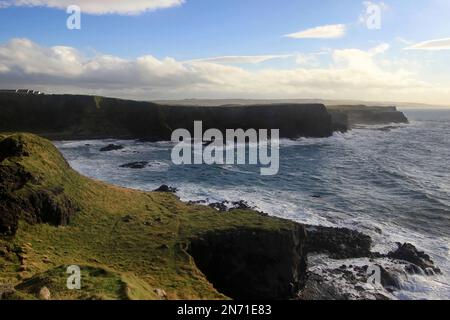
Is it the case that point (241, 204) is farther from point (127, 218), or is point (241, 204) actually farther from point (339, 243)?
point (127, 218)

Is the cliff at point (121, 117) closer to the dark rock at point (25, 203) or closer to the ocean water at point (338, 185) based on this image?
the ocean water at point (338, 185)

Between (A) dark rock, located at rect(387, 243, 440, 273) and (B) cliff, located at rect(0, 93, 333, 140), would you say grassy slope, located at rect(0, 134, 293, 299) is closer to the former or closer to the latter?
(A) dark rock, located at rect(387, 243, 440, 273)

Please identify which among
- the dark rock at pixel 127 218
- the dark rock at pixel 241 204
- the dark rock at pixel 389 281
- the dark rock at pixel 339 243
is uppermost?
the dark rock at pixel 127 218

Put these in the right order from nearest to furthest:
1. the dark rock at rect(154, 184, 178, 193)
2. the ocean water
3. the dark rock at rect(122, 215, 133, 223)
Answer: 1. the dark rock at rect(122, 215, 133, 223)
2. the ocean water
3. the dark rock at rect(154, 184, 178, 193)

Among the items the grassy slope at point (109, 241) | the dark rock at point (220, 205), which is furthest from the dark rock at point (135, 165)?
the grassy slope at point (109, 241)

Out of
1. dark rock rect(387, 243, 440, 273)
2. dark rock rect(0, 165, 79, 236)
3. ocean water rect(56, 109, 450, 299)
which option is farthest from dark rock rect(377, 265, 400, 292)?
dark rock rect(0, 165, 79, 236)
